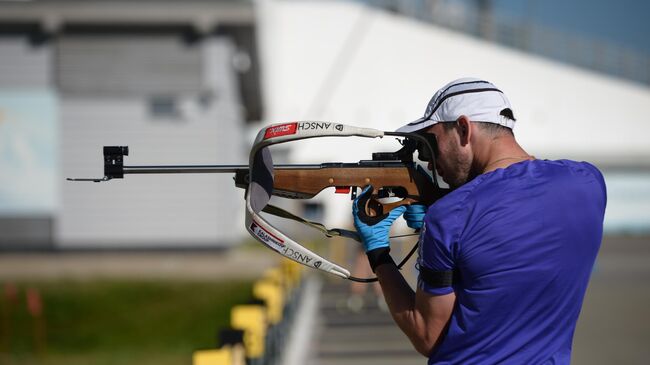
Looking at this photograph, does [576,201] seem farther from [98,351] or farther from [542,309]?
[98,351]

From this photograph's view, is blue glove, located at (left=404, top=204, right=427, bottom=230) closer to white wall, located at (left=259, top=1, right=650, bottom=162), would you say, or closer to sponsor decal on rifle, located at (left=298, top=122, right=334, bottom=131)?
sponsor decal on rifle, located at (left=298, top=122, right=334, bottom=131)

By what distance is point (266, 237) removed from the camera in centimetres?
334

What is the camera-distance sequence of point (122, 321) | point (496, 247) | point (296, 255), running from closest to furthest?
1. point (496, 247)
2. point (296, 255)
3. point (122, 321)

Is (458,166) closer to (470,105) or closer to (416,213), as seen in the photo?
(470,105)

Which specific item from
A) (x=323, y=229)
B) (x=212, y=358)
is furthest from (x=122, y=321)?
(x=323, y=229)

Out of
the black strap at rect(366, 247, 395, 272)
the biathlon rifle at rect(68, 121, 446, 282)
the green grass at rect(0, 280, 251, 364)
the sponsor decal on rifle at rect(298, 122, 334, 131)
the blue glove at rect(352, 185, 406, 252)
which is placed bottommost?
the green grass at rect(0, 280, 251, 364)

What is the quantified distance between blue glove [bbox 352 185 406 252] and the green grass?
879 centimetres

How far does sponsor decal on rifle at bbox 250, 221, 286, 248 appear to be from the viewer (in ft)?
10.9

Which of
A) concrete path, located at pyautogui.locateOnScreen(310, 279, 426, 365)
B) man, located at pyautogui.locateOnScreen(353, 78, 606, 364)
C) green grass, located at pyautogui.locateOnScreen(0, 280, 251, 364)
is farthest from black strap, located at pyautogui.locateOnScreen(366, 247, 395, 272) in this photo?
green grass, located at pyautogui.locateOnScreen(0, 280, 251, 364)

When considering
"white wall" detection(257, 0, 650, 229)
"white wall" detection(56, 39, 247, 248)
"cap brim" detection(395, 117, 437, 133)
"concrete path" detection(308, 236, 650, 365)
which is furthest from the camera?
"white wall" detection(257, 0, 650, 229)

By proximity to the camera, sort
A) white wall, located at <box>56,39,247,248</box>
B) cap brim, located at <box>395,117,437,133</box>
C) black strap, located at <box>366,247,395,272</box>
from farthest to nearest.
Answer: white wall, located at <box>56,39,247,248</box> < black strap, located at <box>366,247,395,272</box> < cap brim, located at <box>395,117,437,133</box>

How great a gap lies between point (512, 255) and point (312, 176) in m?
0.90

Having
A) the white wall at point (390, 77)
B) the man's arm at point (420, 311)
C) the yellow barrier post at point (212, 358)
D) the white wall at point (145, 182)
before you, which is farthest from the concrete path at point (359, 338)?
the white wall at point (390, 77)

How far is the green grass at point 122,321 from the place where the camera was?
41.2 ft
